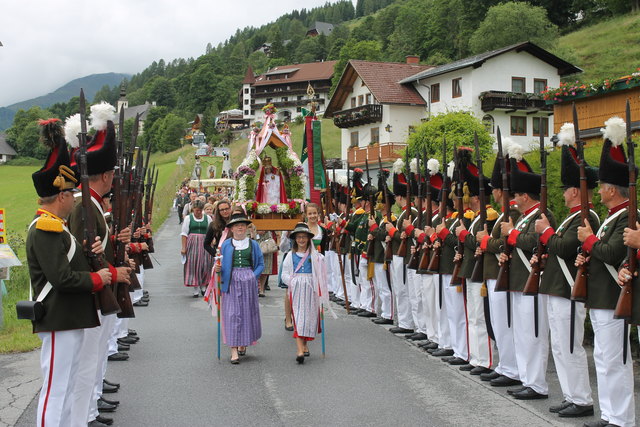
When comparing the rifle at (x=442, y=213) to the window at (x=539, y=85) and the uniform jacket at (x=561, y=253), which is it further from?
the window at (x=539, y=85)

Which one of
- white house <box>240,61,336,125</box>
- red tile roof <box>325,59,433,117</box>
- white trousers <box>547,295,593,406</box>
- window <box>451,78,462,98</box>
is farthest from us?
white house <box>240,61,336,125</box>

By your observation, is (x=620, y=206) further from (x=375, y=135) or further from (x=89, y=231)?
(x=375, y=135)

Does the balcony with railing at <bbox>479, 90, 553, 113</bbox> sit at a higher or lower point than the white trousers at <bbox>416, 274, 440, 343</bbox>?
higher

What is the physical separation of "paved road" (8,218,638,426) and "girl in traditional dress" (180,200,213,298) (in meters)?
3.74

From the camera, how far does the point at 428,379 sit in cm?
805

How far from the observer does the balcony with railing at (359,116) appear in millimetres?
47844

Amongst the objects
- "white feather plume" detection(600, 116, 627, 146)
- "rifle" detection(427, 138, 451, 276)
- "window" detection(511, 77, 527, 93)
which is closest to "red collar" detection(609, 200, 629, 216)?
"white feather plume" detection(600, 116, 627, 146)

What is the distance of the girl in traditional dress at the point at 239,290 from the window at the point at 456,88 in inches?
1454

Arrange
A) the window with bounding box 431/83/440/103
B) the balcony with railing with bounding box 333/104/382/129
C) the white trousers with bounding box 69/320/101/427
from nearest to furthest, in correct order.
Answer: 1. the white trousers with bounding box 69/320/101/427
2. the window with bounding box 431/83/440/103
3. the balcony with railing with bounding box 333/104/382/129

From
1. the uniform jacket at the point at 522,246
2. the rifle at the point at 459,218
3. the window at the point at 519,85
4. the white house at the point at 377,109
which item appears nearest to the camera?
the uniform jacket at the point at 522,246

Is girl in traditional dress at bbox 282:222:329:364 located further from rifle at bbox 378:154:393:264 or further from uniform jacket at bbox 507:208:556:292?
uniform jacket at bbox 507:208:556:292

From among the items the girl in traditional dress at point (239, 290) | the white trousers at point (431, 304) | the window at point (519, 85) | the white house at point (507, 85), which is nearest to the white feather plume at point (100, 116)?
the girl in traditional dress at point (239, 290)

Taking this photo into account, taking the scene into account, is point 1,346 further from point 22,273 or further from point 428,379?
point 22,273

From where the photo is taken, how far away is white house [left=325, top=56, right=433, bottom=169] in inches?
1874
